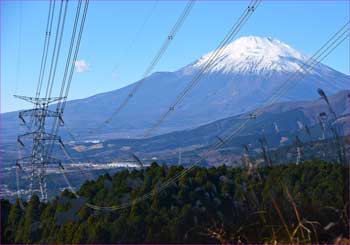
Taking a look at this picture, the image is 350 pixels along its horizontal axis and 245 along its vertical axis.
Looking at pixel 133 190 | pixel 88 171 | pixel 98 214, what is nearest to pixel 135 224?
pixel 98 214

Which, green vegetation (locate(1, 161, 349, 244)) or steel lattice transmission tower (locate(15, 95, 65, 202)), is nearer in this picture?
green vegetation (locate(1, 161, 349, 244))

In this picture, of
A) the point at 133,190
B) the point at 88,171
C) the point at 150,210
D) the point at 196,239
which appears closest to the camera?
the point at 196,239

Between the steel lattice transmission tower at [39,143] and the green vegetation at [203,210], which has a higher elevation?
the steel lattice transmission tower at [39,143]

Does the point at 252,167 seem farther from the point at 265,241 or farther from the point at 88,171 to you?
the point at 88,171

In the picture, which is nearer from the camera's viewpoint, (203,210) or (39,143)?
(203,210)

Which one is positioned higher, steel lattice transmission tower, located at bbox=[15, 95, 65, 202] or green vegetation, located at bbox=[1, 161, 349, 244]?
steel lattice transmission tower, located at bbox=[15, 95, 65, 202]

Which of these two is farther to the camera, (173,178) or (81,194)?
(81,194)

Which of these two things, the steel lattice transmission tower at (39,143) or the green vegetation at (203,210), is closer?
the green vegetation at (203,210)

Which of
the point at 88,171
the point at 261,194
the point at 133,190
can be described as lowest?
the point at 261,194
